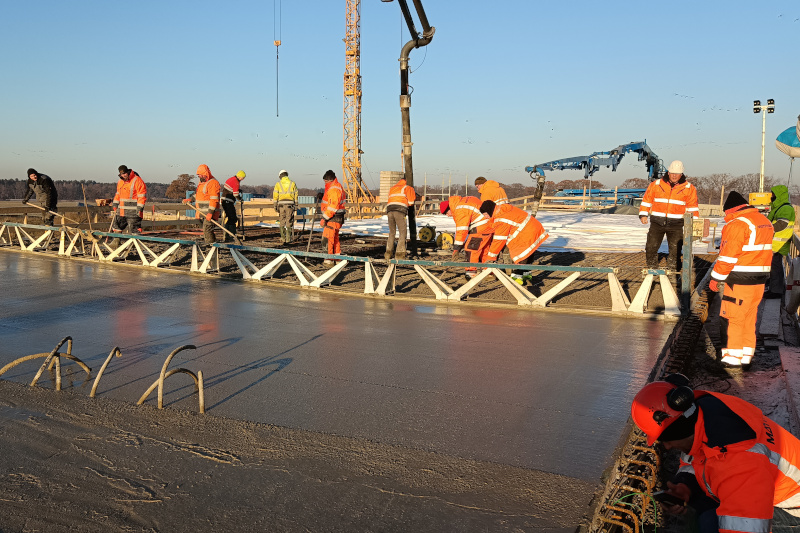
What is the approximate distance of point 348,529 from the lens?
2783 mm

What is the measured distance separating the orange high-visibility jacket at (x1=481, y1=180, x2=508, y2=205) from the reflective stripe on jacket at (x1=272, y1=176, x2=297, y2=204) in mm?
5559

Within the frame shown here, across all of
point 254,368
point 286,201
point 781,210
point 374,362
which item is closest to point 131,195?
point 286,201

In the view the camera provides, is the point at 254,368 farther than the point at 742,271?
No

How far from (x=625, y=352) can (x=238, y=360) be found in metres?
3.63

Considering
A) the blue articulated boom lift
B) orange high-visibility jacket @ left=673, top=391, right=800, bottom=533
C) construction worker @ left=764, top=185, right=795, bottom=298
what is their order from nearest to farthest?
1. orange high-visibility jacket @ left=673, top=391, right=800, bottom=533
2. construction worker @ left=764, top=185, right=795, bottom=298
3. the blue articulated boom lift

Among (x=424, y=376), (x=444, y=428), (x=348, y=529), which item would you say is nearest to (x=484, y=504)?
(x=348, y=529)

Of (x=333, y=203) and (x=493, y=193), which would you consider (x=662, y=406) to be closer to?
(x=493, y=193)

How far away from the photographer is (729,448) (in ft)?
8.19

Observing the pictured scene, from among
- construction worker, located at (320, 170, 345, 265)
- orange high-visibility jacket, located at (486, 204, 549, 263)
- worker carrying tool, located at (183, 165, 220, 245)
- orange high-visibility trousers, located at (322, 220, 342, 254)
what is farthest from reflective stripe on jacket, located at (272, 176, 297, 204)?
orange high-visibility jacket, located at (486, 204, 549, 263)

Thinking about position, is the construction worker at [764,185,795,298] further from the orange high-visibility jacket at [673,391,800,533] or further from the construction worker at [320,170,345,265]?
the construction worker at [320,170,345,265]

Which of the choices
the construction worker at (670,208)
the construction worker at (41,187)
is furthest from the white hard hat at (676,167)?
the construction worker at (41,187)

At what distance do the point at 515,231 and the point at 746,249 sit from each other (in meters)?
3.92

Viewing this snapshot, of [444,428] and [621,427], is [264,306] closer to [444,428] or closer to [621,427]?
[444,428]

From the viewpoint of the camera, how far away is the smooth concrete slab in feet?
13.0
